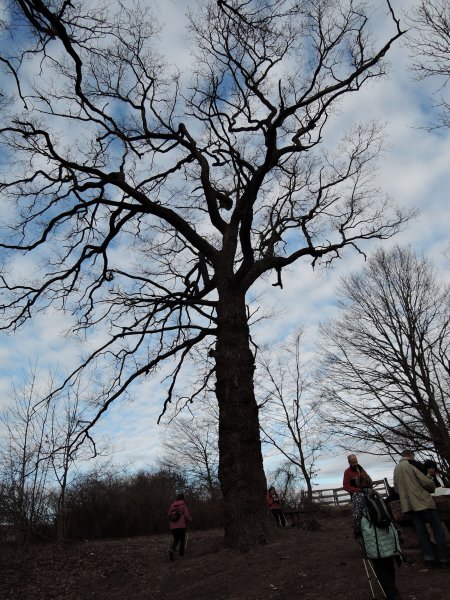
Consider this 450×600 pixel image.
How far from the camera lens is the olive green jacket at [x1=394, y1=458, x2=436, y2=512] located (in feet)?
21.1

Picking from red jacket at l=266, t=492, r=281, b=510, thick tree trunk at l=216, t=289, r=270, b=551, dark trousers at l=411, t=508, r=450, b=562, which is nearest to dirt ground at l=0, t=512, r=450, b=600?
dark trousers at l=411, t=508, r=450, b=562

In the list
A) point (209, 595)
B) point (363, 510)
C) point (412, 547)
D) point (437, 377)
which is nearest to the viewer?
point (363, 510)

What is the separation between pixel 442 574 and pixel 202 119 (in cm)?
1062

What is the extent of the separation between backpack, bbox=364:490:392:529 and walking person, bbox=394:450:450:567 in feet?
5.06

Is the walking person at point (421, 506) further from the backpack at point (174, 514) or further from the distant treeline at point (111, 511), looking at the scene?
the distant treeline at point (111, 511)

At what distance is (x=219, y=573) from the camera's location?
24.0ft

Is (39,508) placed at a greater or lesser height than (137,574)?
greater

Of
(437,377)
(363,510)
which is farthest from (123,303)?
(437,377)

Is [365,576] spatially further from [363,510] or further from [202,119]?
[202,119]

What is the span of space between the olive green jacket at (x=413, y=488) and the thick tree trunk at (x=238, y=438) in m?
2.74

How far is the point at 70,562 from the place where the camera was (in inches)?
394

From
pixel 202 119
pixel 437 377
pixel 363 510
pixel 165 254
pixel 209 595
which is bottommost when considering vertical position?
pixel 209 595

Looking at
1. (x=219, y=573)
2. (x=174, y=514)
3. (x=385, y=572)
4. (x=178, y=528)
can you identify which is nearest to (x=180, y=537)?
(x=178, y=528)

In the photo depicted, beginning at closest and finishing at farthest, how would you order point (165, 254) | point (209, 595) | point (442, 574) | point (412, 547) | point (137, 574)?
point (442, 574), point (209, 595), point (412, 547), point (137, 574), point (165, 254)
